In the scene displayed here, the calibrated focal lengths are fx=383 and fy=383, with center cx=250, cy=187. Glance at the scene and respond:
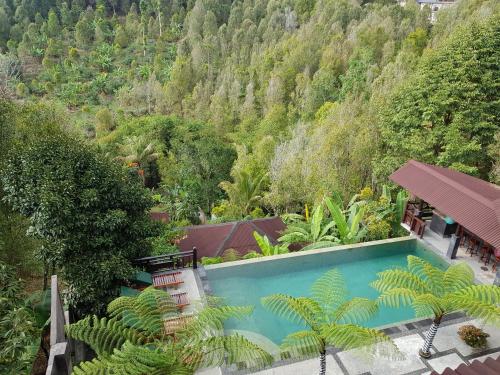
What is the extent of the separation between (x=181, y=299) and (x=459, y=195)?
22.3 feet

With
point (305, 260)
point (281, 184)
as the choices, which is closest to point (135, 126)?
point (281, 184)

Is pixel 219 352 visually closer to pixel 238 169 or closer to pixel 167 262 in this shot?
pixel 167 262

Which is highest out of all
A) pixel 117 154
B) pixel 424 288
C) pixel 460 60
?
pixel 460 60

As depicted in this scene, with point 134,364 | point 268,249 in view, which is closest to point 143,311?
point 134,364

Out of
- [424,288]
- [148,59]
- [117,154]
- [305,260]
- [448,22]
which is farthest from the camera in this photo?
[148,59]

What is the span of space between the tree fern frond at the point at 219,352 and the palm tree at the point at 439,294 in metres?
2.21

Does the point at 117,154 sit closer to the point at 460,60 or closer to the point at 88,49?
the point at 460,60

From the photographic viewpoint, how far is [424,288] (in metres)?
6.23

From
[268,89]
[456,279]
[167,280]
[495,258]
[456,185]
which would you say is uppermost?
[456,185]

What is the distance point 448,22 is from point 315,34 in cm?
945

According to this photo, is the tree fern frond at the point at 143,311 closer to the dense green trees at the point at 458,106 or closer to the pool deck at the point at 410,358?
the pool deck at the point at 410,358

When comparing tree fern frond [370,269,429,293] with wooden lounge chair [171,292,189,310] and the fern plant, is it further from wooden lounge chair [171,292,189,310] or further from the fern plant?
wooden lounge chair [171,292,189,310]

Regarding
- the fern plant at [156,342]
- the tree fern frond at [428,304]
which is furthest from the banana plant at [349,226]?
the fern plant at [156,342]

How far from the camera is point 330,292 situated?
6004mm
